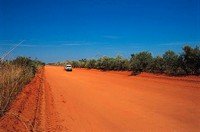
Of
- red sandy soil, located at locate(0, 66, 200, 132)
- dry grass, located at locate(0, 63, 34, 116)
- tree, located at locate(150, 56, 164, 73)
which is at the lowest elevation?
red sandy soil, located at locate(0, 66, 200, 132)

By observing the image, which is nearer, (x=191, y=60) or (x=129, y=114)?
(x=129, y=114)

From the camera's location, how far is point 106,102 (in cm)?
1420

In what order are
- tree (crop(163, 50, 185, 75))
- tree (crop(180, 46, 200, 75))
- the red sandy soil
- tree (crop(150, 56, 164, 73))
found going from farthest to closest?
tree (crop(150, 56, 164, 73)) → tree (crop(163, 50, 185, 75)) → tree (crop(180, 46, 200, 75)) → the red sandy soil

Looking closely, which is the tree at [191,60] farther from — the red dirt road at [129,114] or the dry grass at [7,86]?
the dry grass at [7,86]

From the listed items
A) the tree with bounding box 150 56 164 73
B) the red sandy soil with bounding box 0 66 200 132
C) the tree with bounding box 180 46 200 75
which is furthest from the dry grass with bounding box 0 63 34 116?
the tree with bounding box 150 56 164 73

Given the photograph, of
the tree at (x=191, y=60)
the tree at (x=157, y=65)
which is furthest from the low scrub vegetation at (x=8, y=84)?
the tree at (x=157, y=65)

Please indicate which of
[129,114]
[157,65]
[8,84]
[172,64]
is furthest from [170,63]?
[8,84]

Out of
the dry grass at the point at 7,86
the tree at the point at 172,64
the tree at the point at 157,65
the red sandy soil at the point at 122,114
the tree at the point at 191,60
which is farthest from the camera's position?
the tree at the point at 157,65

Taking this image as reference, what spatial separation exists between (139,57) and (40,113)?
25169 millimetres

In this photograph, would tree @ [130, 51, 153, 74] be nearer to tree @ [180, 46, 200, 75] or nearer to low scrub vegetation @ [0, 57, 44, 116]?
tree @ [180, 46, 200, 75]

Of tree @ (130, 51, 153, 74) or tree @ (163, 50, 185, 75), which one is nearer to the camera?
tree @ (163, 50, 185, 75)

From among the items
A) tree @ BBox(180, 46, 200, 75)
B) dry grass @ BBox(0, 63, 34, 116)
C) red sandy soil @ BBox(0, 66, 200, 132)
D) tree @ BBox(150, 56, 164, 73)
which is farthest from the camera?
tree @ BBox(150, 56, 164, 73)

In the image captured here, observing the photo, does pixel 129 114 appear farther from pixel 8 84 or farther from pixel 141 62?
pixel 141 62

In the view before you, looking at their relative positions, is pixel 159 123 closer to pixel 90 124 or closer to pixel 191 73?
pixel 90 124
